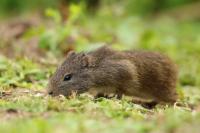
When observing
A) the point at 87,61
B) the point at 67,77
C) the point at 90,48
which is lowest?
the point at 67,77

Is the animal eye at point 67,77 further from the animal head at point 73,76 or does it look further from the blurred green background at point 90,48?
the blurred green background at point 90,48

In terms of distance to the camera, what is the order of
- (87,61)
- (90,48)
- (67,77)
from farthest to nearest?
(90,48) → (87,61) → (67,77)

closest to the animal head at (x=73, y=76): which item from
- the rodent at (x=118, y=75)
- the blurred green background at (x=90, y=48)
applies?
the rodent at (x=118, y=75)

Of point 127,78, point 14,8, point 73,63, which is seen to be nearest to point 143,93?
point 127,78

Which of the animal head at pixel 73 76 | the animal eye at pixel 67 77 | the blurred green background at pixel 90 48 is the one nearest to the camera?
the blurred green background at pixel 90 48

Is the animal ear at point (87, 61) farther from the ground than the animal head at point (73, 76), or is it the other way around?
the animal ear at point (87, 61)

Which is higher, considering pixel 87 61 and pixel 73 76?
pixel 87 61

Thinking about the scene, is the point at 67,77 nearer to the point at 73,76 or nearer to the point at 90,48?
the point at 73,76

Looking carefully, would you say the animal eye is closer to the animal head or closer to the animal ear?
the animal head

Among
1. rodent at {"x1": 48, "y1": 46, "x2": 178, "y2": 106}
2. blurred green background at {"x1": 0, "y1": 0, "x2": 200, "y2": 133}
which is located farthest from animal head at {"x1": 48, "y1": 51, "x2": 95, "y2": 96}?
blurred green background at {"x1": 0, "y1": 0, "x2": 200, "y2": 133}

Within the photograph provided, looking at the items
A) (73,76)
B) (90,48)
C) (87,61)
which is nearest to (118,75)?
(87,61)
